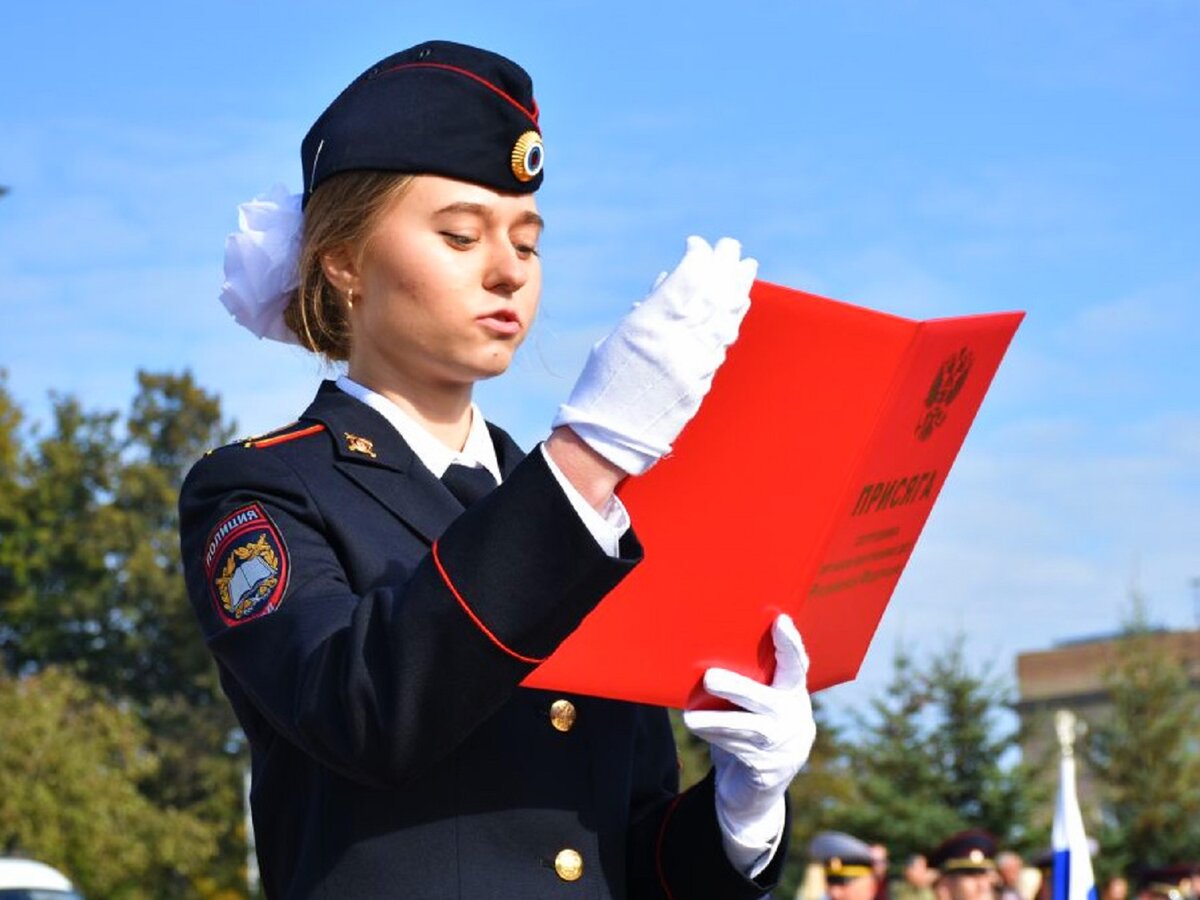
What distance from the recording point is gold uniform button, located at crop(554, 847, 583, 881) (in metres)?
2.63

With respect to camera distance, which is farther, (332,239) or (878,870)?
(878,870)

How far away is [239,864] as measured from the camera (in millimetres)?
49312

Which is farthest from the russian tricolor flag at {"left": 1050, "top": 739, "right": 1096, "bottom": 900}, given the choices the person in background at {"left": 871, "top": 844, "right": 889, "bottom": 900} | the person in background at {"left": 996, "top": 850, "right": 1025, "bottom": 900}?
the person in background at {"left": 996, "top": 850, "right": 1025, "bottom": 900}

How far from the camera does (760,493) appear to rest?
2.54 m

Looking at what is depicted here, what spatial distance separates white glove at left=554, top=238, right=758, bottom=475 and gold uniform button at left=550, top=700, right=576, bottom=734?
53 cm

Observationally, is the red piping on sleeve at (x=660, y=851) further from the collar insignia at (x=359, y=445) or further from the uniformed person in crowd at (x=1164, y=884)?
the uniformed person in crowd at (x=1164, y=884)

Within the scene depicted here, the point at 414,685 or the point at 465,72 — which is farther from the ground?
the point at 465,72

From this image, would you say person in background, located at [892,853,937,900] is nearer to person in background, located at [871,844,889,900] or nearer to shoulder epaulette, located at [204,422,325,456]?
person in background, located at [871,844,889,900]

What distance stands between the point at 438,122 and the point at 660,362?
66cm

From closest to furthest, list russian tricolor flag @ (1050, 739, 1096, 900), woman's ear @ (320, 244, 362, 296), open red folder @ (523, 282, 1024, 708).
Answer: open red folder @ (523, 282, 1024, 708) < woman's ear @ (320, 244, 362, 296) < russian tricolor flag @ (1050, 739, 1096, 900)

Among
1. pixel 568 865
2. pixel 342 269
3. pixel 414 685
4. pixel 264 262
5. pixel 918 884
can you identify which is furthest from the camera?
pixel 918 884

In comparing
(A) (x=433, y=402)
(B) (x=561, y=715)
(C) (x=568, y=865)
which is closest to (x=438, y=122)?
(A) (x=433, y=402)

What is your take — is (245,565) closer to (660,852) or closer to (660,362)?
(660,362)

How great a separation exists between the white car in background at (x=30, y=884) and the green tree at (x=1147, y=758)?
16.4 m
